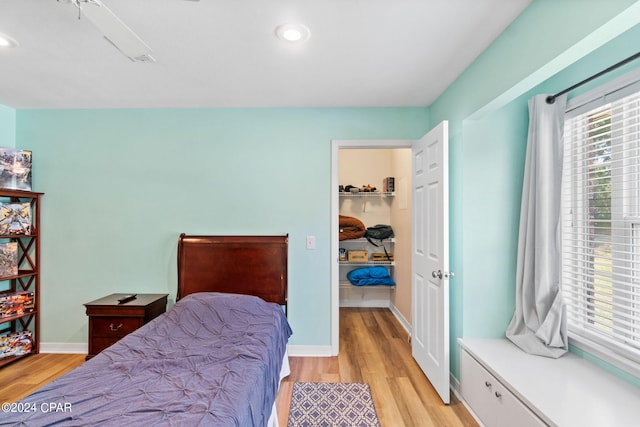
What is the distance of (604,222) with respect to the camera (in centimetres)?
173

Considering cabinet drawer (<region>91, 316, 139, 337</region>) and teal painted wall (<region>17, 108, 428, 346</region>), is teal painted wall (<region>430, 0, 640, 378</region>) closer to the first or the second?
teal painted wall (<region>17, 108, 428, 346</region>)

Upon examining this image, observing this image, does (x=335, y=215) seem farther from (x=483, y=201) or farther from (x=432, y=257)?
(x=483, y=201)

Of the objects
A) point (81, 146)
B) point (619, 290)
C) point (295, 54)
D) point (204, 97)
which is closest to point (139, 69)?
point (204, 97)

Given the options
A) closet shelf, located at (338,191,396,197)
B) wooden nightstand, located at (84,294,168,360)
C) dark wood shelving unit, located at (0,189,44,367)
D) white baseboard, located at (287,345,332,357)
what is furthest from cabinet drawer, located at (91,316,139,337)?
closet shelf, located at (338,191,396,197)

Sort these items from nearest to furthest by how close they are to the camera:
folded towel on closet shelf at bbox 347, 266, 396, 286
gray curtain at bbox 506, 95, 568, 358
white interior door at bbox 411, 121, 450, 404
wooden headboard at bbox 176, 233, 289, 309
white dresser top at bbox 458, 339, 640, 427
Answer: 1. white dresser top at bbox 458, 339, 640, 427
2. gray curtain at bbox 506, 95, 568, 358
3. white interior door at bbox 411, 121, 450, 404
4. wooden headboard at bbox 176, 233, 289, 309
5. folded towel on closet shelf at bbox 347, 266, 396, 286

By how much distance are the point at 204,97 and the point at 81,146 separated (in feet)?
4.65

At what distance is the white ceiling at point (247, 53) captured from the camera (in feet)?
4.83

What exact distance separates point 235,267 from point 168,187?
1.06 meters

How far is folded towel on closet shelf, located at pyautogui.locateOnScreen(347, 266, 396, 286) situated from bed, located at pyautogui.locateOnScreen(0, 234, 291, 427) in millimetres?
1644

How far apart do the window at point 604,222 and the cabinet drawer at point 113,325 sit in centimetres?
332

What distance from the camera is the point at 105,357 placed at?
63.2 inches

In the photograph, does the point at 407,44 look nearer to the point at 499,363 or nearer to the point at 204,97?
the point at 204,97

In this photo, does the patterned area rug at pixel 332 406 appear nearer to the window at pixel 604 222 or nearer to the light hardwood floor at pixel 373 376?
the light hardwood floor at pixel 373 376

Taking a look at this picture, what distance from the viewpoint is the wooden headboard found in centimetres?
265
